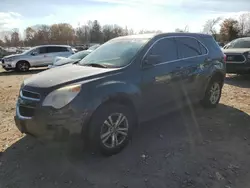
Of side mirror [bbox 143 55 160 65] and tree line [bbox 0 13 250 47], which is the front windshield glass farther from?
tree line [bbox 0 13 250 47]

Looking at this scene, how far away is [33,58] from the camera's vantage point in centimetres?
1766

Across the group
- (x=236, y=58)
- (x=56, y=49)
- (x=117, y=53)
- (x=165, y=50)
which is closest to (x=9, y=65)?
(x=56, y=49)

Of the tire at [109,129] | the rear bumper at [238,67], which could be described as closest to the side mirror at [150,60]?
the tire at [109,129]

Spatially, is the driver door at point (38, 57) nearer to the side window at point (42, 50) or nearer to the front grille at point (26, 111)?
the side window at point (42, 50)

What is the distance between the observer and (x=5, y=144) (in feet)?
14.7

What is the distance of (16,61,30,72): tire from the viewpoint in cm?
Result: 1702

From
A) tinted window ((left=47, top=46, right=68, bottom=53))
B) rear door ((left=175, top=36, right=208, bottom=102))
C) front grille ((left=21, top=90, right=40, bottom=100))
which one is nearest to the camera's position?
front grille ((left=21, top=90, right=40, bottom=100))

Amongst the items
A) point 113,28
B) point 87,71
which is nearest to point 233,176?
point 87,71

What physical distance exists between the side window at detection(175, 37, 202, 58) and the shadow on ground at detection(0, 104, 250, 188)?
1467 mm

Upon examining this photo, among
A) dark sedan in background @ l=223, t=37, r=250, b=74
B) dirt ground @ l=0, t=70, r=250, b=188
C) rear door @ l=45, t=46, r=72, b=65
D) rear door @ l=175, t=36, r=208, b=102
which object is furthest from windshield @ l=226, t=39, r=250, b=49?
rear door @ l=45, t=46, r=72, b=65

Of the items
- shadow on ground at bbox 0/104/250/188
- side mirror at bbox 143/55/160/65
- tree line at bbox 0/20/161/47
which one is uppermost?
tree line at bbox 0/20/161/47

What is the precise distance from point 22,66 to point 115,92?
15000mm

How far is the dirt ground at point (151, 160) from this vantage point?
3418mm

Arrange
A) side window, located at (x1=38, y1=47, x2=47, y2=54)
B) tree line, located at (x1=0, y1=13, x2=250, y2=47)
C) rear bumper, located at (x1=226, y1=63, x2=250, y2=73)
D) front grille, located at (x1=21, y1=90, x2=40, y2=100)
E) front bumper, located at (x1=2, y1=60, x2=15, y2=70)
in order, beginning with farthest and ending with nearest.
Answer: tree line, located at (x1=0, y1=13, x2=250, y2=47)
side window, located at (x1=38, y1=47, x2=47, y2=54)
front bumper, located at (x1=2, y1=60, x2=15, y2=70)
rear bumper, located at (x1=226, y1=63, x2=250, y2=73)
front grille, located at (x1=21, y1=90, x2=40, y2=100)
